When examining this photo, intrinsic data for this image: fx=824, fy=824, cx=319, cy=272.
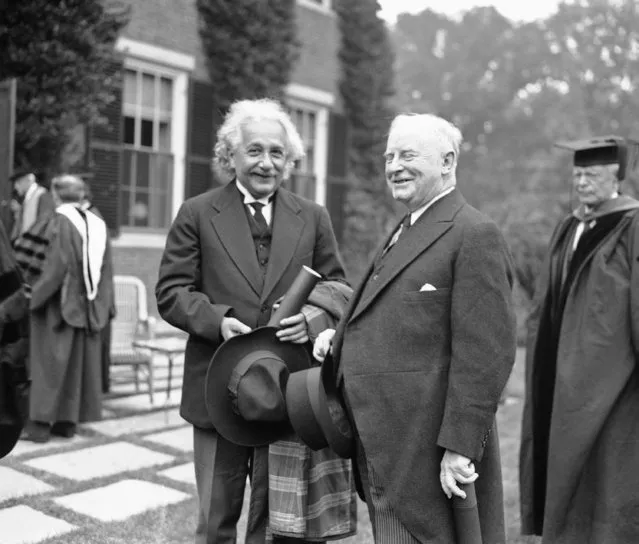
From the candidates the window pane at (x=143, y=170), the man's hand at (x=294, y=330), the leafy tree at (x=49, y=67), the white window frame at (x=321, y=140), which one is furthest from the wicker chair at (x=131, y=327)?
the white window frame at (x=321, y=140)

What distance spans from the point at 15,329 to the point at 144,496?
6.08 ft

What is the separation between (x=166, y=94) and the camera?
11.0m

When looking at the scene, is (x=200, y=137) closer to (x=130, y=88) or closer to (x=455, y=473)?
(x=130, y=88)

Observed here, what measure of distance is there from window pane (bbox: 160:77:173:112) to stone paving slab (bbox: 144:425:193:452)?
5862 mm

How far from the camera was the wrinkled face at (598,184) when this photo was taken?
13.6ft

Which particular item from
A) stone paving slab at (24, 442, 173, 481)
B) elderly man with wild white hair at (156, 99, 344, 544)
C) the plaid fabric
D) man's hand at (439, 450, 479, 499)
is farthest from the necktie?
stone paving slab at (24, 442, 173, 481)

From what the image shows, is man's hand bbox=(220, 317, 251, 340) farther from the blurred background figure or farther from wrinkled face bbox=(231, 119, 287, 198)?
the blurred background figure

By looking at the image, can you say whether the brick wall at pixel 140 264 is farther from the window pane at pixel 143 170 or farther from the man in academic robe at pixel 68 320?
the man in academic robe at pixel 68 320

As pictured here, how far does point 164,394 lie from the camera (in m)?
7.50

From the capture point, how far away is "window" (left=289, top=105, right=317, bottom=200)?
1332 cm

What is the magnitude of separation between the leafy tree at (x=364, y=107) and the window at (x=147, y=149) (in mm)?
3847

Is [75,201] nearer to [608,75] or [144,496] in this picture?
[144,496]

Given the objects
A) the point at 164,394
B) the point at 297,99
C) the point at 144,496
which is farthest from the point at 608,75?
A: the point at 144,496

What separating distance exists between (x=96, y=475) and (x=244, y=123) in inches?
110
